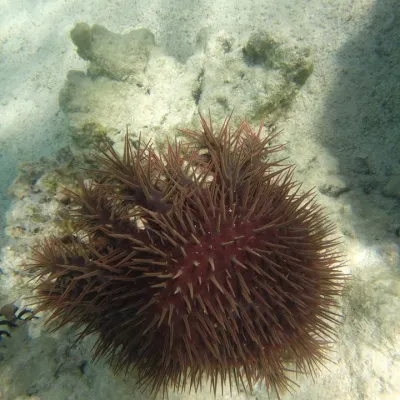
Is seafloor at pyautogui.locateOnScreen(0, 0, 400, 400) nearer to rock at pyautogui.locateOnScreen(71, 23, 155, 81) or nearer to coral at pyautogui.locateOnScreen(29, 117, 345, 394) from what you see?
rock at pyautogui.locateOnScreen(71, 23, 155, 81)

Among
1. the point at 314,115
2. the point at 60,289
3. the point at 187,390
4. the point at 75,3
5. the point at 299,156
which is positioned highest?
the point at 75,3

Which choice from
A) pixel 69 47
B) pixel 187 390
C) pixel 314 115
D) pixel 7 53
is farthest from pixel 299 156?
pixel 7 53

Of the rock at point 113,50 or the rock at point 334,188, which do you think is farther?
the rock at point 113,50

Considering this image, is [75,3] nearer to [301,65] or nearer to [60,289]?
[301,65]

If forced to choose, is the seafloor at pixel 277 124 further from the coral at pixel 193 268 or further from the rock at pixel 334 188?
the coral at pixel 193 268

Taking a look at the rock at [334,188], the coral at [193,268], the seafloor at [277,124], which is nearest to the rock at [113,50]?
the seafloor at [277,124]

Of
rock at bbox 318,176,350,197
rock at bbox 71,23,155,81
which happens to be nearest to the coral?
rock at bbox 318,176,350,197
